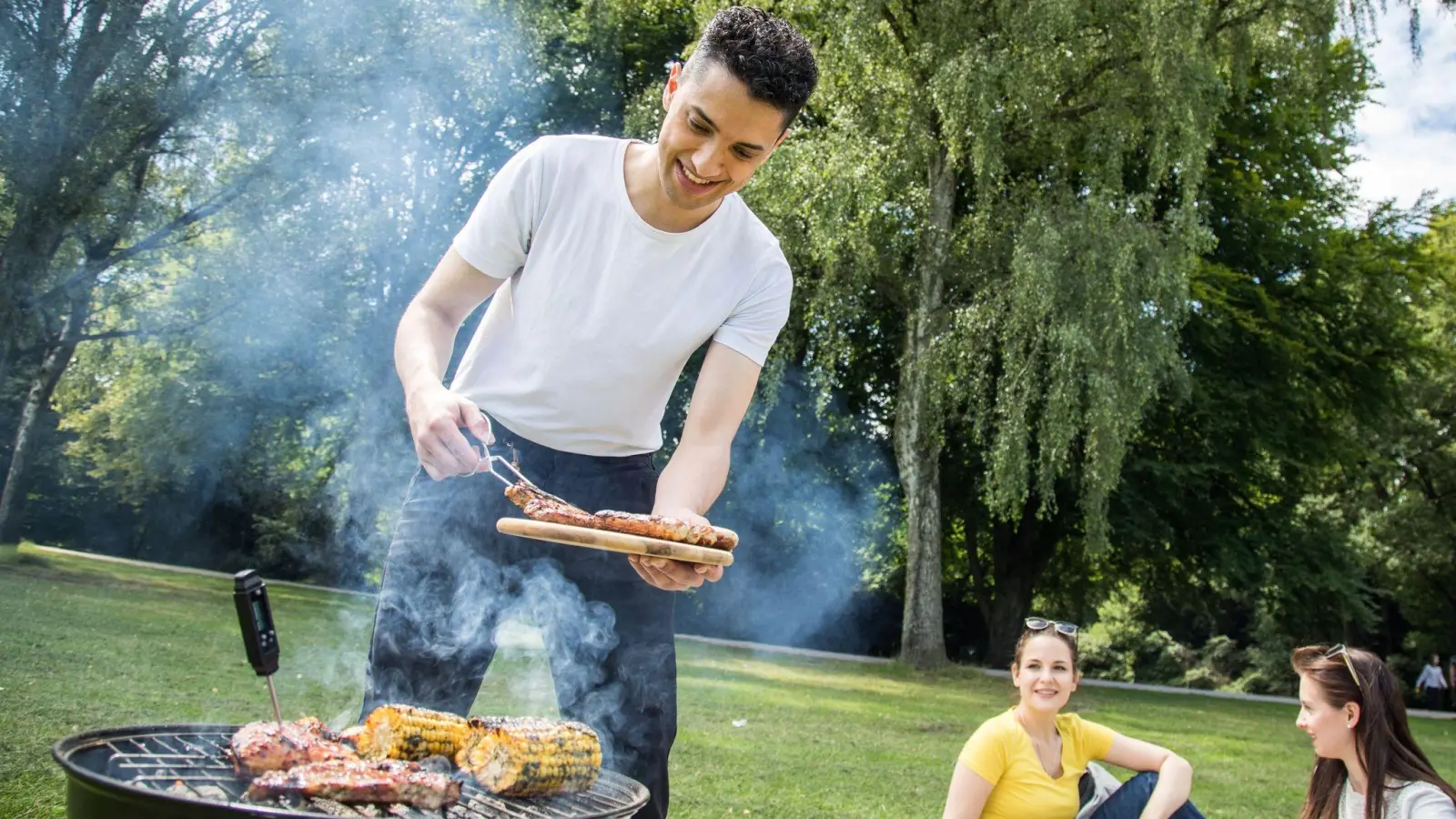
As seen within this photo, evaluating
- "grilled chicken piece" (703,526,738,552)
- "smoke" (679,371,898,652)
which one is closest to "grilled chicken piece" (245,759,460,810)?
"grilled chicken piece" (703,526,738,552)

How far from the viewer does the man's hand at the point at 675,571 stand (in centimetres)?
249

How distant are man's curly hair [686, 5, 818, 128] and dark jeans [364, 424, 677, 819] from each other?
3.16 ft

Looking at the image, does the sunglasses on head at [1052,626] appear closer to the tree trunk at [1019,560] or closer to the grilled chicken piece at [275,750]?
the grilled chicken piece at [275,750]

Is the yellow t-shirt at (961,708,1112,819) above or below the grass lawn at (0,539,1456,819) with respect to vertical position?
above

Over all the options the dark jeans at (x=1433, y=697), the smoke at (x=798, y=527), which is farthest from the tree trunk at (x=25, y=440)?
the dark jeans at (x=1433, y=697)

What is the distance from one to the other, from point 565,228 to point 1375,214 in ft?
72.9

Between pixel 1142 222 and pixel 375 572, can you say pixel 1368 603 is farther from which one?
pixel 375 572

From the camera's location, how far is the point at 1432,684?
2348 centimetres

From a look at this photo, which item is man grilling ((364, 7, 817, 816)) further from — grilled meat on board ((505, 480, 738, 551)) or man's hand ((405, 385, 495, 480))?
man's hand ((405, 385, 495, 480))

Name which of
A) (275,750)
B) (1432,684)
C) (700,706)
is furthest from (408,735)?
(1432,684)

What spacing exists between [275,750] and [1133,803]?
3.23 m

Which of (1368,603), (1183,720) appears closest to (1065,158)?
(1183,720)

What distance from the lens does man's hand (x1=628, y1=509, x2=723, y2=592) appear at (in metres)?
2.49

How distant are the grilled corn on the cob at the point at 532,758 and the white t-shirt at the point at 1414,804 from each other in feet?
9.72
